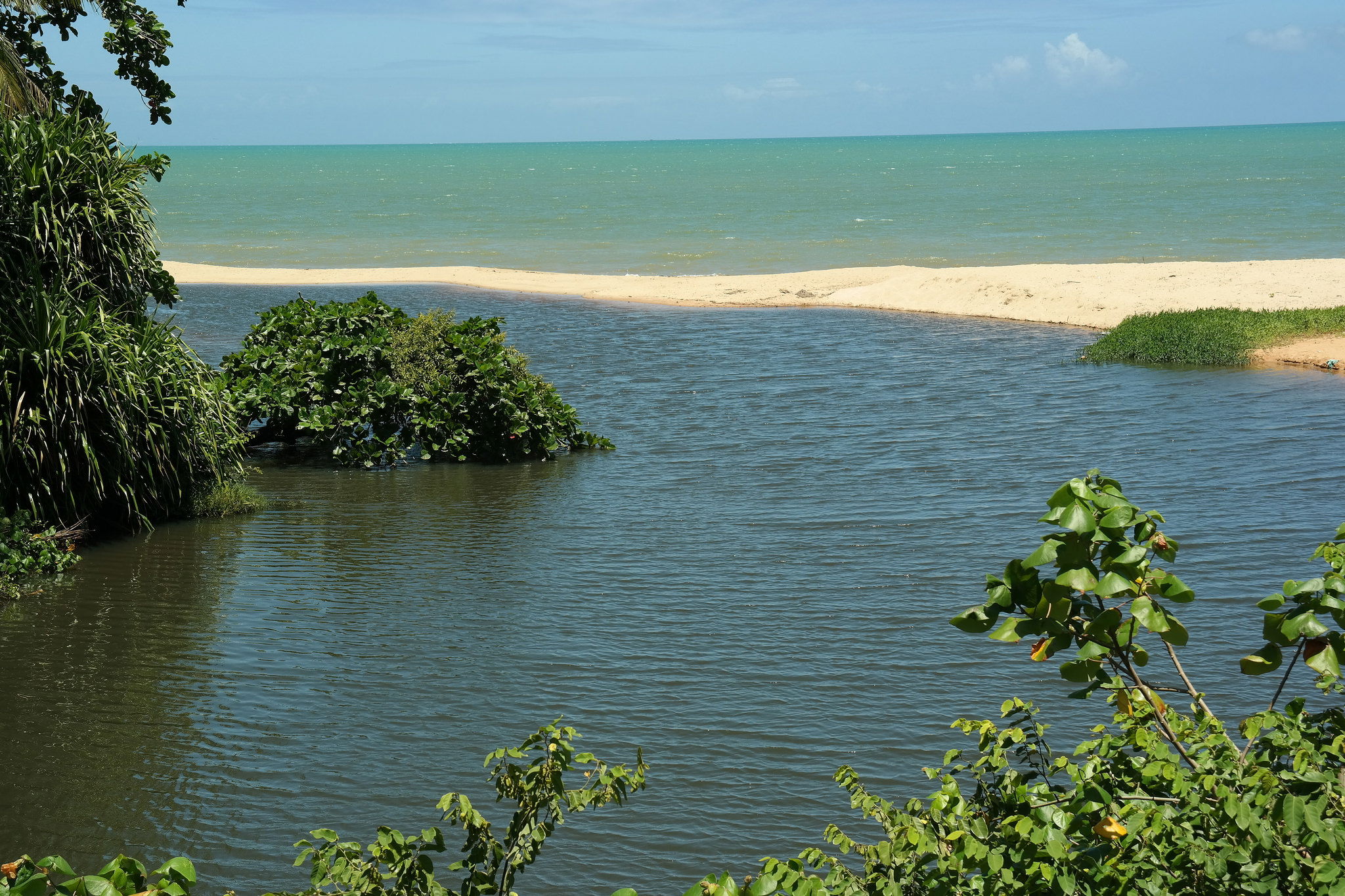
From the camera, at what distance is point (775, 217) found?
6588 cm

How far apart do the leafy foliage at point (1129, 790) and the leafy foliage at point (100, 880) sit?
48.9 inches

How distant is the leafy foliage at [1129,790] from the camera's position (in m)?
3.19

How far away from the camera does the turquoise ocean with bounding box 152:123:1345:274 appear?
152ft

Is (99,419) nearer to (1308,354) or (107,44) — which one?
(107,44)

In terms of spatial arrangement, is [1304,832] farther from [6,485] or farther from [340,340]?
[340,340]

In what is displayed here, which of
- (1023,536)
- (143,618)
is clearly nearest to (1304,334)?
(1023,536)

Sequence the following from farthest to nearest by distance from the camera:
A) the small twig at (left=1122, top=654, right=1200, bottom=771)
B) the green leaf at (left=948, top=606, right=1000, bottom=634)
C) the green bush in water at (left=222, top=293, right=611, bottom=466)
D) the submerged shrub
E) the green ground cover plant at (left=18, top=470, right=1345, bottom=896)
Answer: the green bush in water at (left=222, top=293, right=611, bottom=466) < the submerged shrub < the small twig at (left=1122, top=654, right=1200, bottom=771) < the green leaf at (left=948, top=606, right=1000, bottom=634) < the green ground cover plant at (left=18, top=470, right=1345, bottom=896)

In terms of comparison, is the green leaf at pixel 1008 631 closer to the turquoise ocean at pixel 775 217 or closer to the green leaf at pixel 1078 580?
the green leaf at pixel 1078 580

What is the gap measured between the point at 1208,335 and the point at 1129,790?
20.6 metres

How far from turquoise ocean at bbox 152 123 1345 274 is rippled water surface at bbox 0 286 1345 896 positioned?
90.2 feet

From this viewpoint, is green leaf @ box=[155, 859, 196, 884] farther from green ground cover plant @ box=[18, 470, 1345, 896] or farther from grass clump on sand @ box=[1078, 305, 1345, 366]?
grass clump on sand @ box=[1078, 305, 1345, 366]

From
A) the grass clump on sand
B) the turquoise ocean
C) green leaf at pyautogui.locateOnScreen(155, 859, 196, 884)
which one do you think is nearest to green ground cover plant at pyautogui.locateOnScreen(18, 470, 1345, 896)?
green leaf at pyautogui.locateOnScreen(155, 859, 196, 884)

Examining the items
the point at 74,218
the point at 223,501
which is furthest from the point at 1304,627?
the point at 223,501

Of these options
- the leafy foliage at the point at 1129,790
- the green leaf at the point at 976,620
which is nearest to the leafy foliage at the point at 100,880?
the leafy foliage at the point at 1129,790
